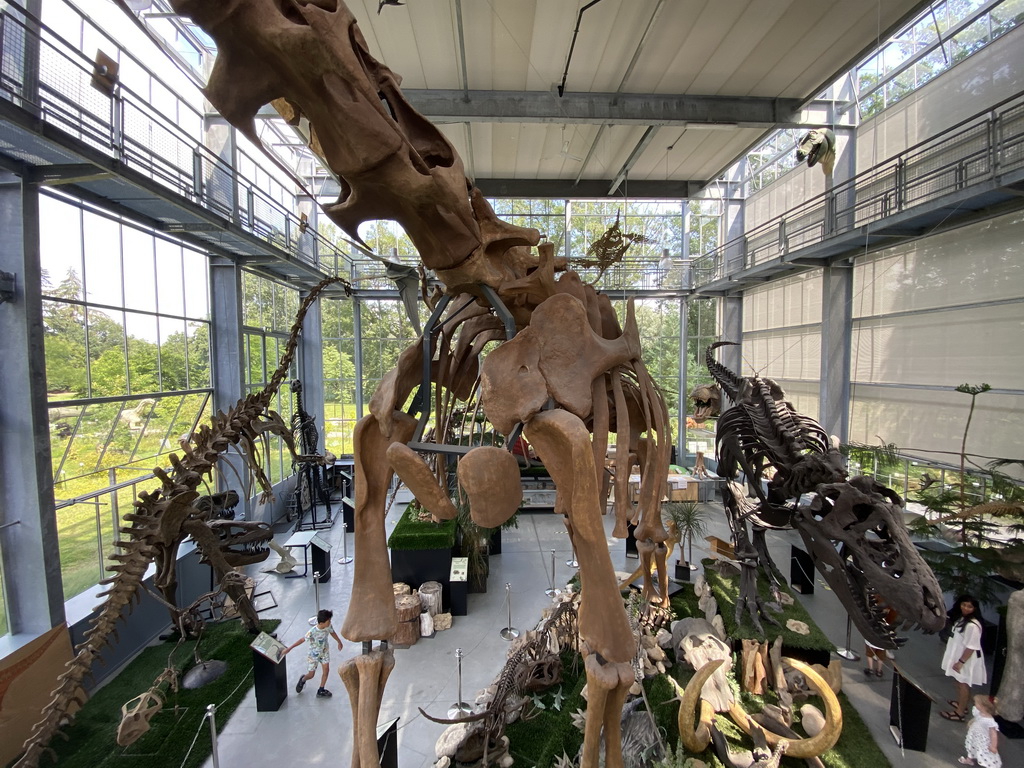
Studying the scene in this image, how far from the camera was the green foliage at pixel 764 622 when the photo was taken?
5918mm

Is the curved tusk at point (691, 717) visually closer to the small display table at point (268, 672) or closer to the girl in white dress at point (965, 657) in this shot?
the girl in white dress at point (965, 657)

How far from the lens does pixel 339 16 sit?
4.88ft

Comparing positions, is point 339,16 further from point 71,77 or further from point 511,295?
point 71,77

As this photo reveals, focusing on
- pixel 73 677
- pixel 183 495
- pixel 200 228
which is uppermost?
pixel 200 228

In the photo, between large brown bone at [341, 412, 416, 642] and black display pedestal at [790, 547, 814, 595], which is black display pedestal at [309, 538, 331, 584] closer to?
large brown bone at [341, 412, 416, 642]

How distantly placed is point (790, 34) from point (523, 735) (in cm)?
964

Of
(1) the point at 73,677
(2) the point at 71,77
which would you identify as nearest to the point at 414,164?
(1) the point at 73,677

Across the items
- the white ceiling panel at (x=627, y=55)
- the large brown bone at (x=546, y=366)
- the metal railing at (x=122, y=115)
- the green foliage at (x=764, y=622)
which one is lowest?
the green foliage at (x=764, y=622)

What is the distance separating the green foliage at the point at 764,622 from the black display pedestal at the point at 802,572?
916 millimetres

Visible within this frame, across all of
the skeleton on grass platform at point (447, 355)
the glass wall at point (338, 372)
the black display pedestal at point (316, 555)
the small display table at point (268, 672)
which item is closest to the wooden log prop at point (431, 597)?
the black display pedestal at point (316, 555)

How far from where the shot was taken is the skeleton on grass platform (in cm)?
152

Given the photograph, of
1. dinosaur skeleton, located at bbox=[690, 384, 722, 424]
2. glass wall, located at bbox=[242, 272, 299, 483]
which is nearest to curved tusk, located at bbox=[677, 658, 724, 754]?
dinosaur skeleton, located at bbox=[690, 384, 722, 424]

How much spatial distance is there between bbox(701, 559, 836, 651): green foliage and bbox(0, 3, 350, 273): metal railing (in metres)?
8.86

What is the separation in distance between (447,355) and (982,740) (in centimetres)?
616
